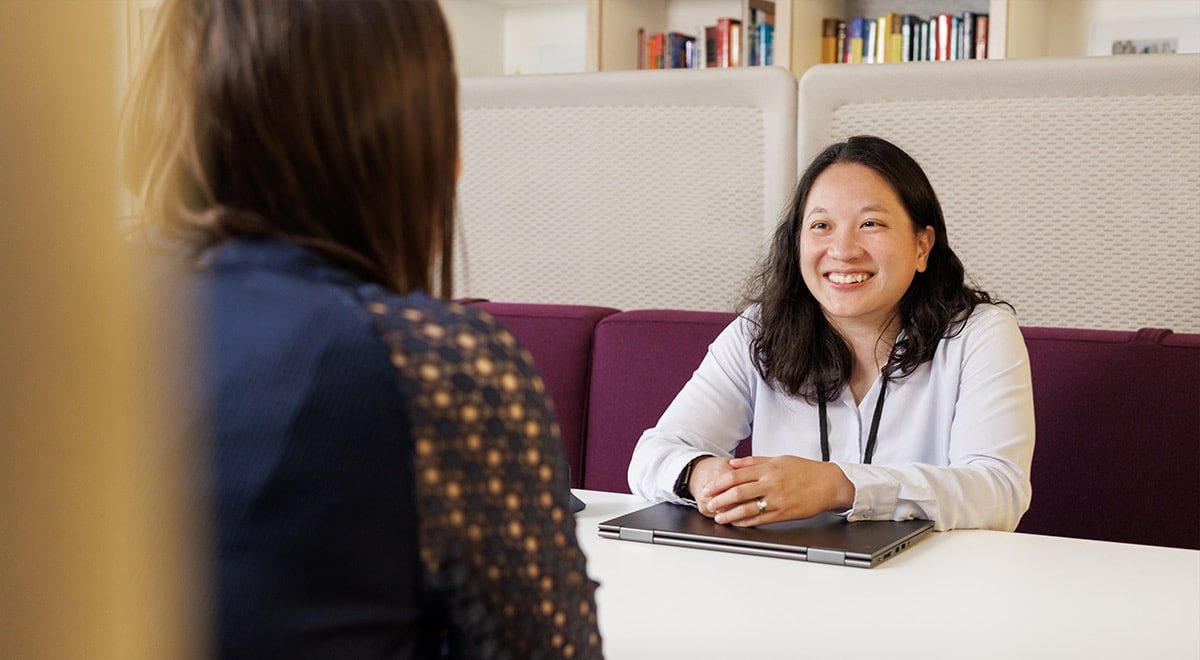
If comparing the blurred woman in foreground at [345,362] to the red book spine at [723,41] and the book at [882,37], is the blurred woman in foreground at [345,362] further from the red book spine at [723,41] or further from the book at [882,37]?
the red book spine at [723,41]

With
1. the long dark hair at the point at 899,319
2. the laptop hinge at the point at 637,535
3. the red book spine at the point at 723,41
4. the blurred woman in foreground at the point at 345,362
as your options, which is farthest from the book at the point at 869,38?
the blurred woman in foreground at the point at 345,362

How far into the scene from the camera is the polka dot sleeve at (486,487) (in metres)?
0.52

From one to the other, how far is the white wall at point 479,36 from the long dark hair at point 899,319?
9.85ft

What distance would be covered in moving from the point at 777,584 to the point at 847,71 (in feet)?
3.84

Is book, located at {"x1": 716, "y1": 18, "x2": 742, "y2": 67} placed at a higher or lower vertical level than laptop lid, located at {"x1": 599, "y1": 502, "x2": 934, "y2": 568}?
higher

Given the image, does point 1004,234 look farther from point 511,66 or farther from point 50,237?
point 511,66

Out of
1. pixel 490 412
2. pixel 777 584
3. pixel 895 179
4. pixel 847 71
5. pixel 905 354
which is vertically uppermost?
pixel 847 71

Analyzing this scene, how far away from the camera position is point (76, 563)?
0.71 ft

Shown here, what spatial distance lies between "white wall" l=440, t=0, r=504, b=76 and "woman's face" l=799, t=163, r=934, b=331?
Result: 3039mm

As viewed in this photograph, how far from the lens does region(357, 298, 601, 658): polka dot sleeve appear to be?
522mm

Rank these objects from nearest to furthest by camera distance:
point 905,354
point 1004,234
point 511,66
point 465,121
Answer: point 905,354 < point 1004,234 < point 465,121 < point 511,66

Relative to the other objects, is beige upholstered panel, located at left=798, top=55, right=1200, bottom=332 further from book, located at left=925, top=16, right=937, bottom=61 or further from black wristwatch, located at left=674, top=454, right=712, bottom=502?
book, located at left=925, top=16, right=937, bottom=61

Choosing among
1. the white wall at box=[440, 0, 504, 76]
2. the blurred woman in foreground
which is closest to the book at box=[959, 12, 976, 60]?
the white wall at box=[440, 0, 504, 76]

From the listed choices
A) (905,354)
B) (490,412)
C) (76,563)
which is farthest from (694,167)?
(76,563)
